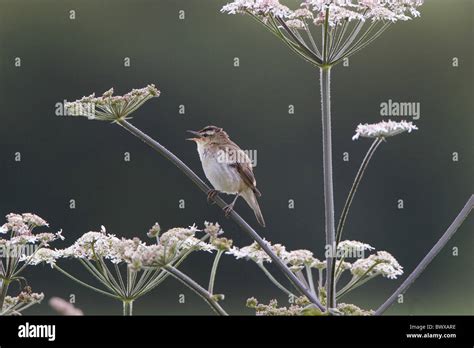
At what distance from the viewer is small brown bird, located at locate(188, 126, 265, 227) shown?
19.1 feet

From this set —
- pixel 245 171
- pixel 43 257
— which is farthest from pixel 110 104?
pixel 245 171

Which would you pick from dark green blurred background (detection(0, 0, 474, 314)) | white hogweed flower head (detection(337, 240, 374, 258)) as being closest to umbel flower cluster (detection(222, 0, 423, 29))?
white hogweed flower head (detection(337, 240, 374, 258))

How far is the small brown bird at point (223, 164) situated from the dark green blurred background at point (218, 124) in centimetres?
268

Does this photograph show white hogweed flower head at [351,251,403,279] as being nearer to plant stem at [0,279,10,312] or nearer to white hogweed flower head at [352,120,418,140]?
white hogweed flower head at [352,120,418,140]

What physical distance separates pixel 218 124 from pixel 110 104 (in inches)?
194

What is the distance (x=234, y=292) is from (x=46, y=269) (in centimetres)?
200

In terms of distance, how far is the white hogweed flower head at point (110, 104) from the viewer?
14.0ft

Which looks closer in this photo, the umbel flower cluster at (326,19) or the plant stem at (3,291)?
the plant stem at (3,291)

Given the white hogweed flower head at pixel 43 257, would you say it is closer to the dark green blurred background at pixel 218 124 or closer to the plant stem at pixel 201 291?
the plant stem at pixel 201 291

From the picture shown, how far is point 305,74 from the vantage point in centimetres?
1065

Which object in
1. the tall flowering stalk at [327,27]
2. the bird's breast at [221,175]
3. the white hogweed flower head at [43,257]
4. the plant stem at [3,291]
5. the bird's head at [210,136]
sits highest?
the tall flowering stalk at [327,27]

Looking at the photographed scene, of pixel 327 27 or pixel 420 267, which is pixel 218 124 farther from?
pixel 420 267

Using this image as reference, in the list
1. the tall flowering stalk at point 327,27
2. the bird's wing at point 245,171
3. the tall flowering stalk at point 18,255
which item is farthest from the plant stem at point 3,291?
the bird's wing at point 245,171

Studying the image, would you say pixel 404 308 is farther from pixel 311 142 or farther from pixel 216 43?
pixel 216 43
